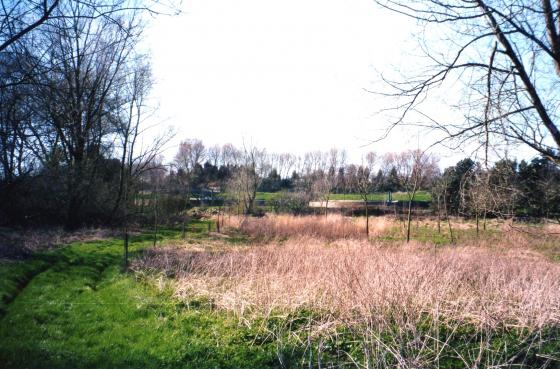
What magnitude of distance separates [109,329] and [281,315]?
8.92 feet

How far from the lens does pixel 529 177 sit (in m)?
5.55

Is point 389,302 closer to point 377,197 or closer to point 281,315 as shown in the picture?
point 281,315

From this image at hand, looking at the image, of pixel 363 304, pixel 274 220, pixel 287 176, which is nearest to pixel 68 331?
pixel 363 304

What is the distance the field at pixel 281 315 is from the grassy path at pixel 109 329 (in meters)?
0.02

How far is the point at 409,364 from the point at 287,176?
182 ft

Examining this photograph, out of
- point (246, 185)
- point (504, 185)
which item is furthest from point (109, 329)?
point (246, 185)

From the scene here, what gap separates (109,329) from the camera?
569 centimetres

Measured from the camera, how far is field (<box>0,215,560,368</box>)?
464 centimetres

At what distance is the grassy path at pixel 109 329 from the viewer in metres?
4.69

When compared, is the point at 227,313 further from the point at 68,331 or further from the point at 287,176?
the point at 287,176

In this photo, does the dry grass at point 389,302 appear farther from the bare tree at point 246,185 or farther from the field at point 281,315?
the bare tree at point 246,185

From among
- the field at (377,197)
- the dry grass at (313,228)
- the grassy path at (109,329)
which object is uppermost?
the field at (377,197)

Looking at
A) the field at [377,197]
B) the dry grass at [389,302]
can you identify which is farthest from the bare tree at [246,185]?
the dry grass at [389,302]

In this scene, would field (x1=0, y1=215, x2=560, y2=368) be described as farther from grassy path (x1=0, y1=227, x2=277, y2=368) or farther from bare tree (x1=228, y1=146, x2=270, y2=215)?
bare tree (x1=228, y1=146, x2=270, y2=215)
